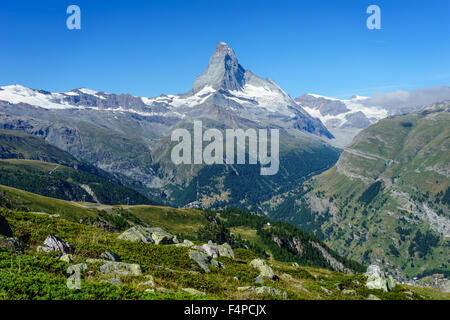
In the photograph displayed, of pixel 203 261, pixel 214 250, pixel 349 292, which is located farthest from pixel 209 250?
pixel 349 292

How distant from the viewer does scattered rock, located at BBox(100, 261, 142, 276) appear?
2164cm

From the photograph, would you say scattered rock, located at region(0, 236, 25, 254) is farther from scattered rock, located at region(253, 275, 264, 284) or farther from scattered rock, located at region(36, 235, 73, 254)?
scattered rock, located at region(253, 275, 264, 284)

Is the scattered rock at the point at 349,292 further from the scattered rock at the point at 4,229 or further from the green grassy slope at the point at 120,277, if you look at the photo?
the scattered rock at the point at 4,229

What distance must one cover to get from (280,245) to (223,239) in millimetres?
42046

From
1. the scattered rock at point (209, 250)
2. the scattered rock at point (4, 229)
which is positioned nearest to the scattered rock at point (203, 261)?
the scattered rock at point (209, 250)

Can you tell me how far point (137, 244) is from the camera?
1406 inches

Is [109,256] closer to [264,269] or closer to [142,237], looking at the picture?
[142,237]

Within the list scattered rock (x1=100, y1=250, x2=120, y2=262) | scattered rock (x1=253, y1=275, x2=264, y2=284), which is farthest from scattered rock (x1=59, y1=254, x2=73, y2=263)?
scattered rock (x1=253, y1=275, x2=264, y2=284)

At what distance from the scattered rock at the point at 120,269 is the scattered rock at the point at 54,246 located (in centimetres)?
577

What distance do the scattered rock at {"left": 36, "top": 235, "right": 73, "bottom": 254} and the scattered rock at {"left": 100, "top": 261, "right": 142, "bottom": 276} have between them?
18.9 feet
